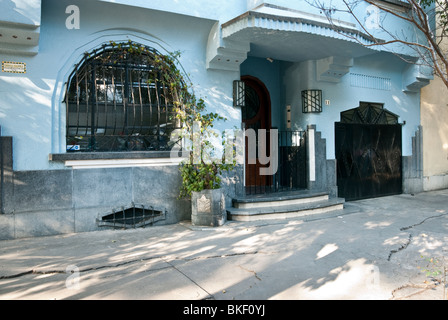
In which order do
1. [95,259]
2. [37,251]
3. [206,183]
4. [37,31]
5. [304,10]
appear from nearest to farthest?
[95,259], [37,251], [37,31], [206,183], [304,10]

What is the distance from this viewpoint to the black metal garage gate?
9625 millimetres

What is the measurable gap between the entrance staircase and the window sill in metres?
1.61

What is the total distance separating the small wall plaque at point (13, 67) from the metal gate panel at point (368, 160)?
292 inches

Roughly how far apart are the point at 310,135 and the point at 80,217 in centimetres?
570

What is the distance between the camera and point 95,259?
15.6 feet

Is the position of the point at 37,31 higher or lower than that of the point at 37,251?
higher

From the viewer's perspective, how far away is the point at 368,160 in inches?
399

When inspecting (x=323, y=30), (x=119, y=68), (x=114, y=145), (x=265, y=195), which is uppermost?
(x=323, y=30)

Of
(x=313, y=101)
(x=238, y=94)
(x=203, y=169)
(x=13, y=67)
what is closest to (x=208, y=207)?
(x=203, y=169)

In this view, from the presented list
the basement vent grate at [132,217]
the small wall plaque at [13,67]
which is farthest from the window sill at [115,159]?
the small wall plaque at [13,67]

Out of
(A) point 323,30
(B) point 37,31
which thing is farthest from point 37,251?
(A) point 323,30

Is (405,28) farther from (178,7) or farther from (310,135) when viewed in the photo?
(178,7)

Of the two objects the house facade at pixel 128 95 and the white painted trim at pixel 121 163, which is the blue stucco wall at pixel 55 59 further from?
the white painted trim at pixel 121 163

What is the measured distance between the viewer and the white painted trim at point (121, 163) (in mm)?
6246
